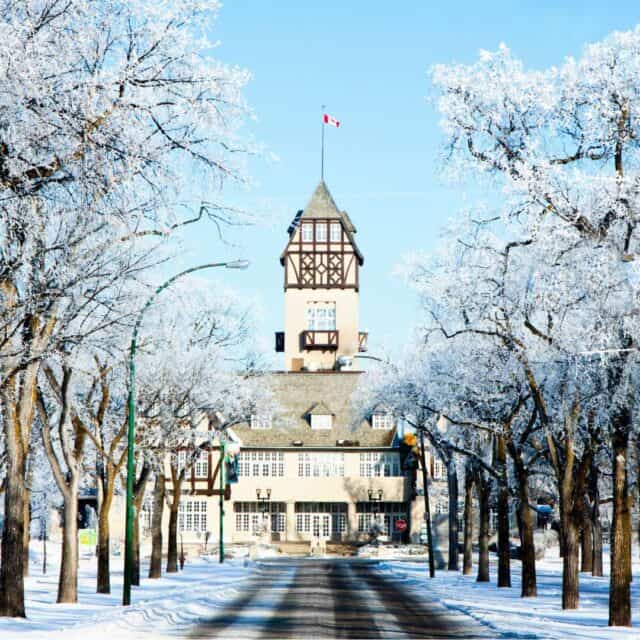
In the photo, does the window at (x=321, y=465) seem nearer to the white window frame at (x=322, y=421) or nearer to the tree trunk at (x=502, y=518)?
the white window frame at (x=322, y=421)

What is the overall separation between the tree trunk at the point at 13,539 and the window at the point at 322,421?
65.0m

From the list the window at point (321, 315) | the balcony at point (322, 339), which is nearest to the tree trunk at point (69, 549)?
the balcony at point (322, 339)

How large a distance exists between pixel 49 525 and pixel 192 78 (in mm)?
79104

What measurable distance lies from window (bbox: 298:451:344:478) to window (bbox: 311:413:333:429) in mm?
2608

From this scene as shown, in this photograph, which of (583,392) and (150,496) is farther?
(150,496)

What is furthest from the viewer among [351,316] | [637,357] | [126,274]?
[351,316]

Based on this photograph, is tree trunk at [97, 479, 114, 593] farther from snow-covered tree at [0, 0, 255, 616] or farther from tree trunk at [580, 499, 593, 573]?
tree trunk at [580, 499, 593, 573]

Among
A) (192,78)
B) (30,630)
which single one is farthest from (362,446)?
(192,78)

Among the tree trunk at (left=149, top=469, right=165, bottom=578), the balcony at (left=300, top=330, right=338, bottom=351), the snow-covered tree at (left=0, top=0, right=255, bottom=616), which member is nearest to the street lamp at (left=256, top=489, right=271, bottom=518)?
the balcony at (left=300, top=330, right=338, bottom=351)

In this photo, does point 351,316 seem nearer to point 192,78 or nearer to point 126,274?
point 126,274

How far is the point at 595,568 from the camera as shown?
50656 mm

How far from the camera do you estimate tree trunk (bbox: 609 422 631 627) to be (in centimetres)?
2380

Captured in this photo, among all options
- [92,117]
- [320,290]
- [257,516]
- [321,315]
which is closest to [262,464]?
[257,516]

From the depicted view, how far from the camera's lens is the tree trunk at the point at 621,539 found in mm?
23797
